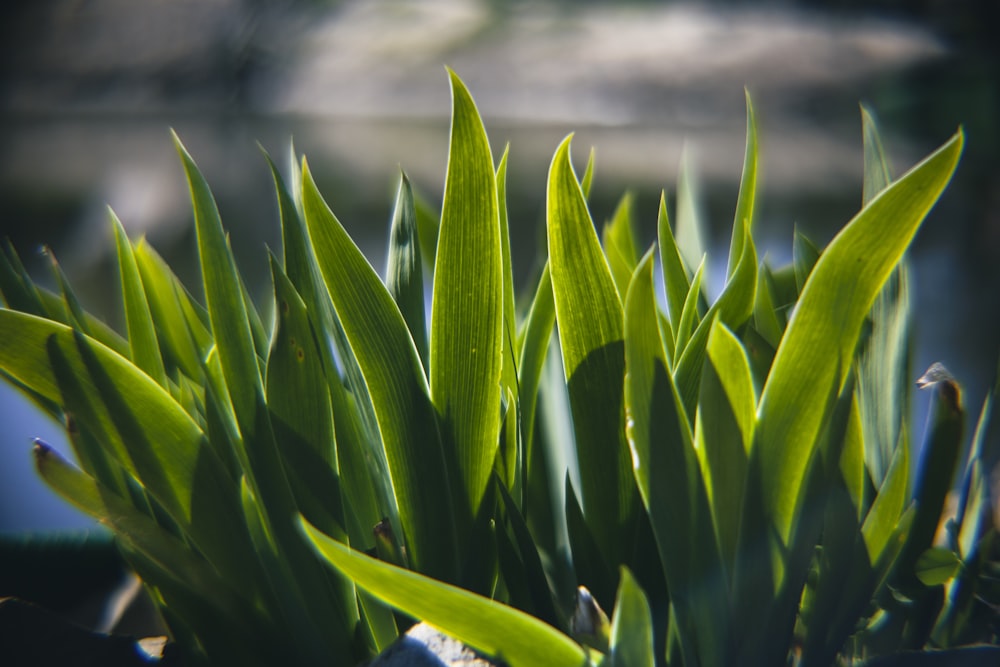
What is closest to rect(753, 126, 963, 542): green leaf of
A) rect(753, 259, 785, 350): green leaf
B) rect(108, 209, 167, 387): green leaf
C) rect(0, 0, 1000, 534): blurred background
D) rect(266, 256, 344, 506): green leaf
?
rect(753, 259, 785, 350): green leaf

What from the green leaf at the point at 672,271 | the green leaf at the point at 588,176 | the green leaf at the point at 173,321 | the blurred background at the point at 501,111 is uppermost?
the green leaf at the point at 588,176

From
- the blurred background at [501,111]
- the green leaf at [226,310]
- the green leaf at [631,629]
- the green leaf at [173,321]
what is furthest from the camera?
the blurred background at [501,111]

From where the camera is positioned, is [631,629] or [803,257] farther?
[803,257]

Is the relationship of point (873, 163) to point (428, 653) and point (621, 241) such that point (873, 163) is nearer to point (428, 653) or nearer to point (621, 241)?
point (621, 241)

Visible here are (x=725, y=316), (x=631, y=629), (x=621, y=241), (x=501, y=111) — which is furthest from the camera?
(x=501, y=111)

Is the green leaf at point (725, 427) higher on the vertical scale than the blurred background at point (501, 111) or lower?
higher

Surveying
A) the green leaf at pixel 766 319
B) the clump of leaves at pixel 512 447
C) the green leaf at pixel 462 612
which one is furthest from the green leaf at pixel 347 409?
the green leaf at pixel 766 319

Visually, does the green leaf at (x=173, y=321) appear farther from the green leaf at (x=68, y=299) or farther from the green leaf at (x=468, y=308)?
the green leaf at (x=468, y=308)

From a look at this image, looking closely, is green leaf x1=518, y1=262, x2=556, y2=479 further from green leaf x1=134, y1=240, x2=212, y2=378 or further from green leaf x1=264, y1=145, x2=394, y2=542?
green leaf x1=134, y1=240, x2=212, y2=378

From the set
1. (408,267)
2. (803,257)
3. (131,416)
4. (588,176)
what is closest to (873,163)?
(803,257)
